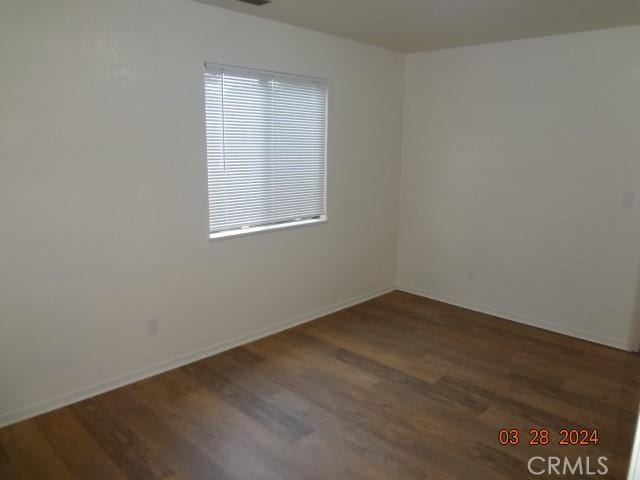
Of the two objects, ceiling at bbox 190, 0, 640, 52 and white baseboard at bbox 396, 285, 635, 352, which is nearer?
ceiling at bbox 190, 0, 640, 52

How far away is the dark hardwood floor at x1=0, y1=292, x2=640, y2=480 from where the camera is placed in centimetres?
229

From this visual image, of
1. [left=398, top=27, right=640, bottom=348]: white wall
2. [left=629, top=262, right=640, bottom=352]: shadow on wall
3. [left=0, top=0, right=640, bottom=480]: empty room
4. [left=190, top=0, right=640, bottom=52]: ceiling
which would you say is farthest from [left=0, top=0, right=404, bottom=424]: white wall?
[left=629, top=262, right=640, bottom=352]: shadow on wall

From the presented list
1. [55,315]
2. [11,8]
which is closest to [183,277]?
[55,315]

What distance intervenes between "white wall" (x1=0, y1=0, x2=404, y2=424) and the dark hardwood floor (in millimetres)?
301

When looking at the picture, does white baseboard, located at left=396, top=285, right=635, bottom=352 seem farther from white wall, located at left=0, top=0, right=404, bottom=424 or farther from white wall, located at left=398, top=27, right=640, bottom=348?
white wall, located at left=0, top=0, right=404, bottom=424

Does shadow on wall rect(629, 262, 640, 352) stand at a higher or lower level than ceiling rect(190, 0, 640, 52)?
lower

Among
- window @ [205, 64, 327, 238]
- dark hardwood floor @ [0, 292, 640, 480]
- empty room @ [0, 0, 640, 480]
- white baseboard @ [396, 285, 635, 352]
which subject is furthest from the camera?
white baseboard @ [396, 285, 635, 352]

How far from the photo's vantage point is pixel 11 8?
2.29 metres

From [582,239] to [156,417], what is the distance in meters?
3.53

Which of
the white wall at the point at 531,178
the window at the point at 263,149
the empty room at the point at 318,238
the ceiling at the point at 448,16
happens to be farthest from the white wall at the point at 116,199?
the white wall at the point at 531,178

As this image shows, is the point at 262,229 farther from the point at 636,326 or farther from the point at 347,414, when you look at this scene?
the point at 636,326

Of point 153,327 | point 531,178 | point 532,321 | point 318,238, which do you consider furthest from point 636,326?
point 153,327

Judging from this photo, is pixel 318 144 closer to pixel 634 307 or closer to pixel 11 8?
pixel 11 8

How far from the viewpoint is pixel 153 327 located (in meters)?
3.11
